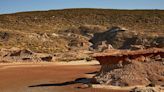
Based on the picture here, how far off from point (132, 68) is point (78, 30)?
43110 mm

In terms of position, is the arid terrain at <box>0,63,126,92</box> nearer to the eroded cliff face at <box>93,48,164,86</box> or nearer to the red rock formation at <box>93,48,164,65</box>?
the eroded cliff face at <box>93,48,164,86</box>

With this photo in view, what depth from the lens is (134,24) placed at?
82.8m

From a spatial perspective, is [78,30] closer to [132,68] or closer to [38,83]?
[38,83]

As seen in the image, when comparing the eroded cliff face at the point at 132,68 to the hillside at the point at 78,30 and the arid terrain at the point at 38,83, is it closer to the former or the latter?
the arid terrain at the point at 38,83

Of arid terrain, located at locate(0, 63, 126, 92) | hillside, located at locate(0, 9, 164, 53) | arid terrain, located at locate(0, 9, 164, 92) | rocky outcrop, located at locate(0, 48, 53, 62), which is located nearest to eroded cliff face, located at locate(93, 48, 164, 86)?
arid terrain, located at locate(0, 9, 164, 92)

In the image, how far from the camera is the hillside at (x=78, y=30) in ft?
172

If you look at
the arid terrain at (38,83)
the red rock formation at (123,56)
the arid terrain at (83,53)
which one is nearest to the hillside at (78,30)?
the arid terrain at (83,53)

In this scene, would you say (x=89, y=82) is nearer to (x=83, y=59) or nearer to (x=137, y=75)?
(x=137, y=75)

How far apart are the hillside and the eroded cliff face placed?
73.8ft

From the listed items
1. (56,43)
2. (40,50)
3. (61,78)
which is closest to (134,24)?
(56,43)

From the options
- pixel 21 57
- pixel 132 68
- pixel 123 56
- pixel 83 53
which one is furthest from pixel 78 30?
pixel 132 68

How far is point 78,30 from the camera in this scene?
64.4 metres

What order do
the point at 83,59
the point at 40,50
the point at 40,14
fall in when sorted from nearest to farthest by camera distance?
1. the point at 83,59
2. the point at 40,50
3. the point at 40,14

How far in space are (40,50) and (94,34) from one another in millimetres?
13191
